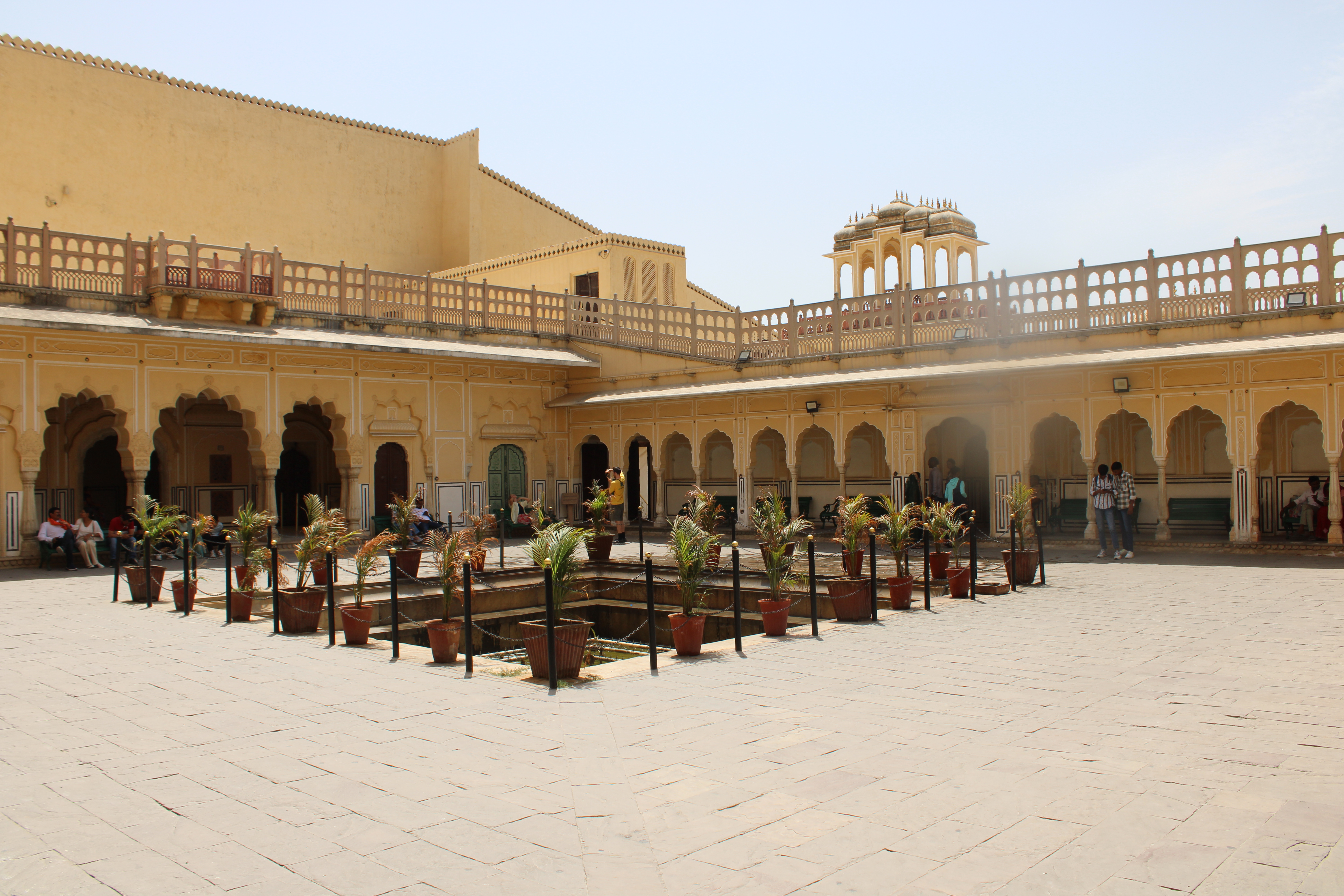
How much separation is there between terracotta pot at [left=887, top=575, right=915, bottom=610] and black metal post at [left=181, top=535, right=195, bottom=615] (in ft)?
24.7

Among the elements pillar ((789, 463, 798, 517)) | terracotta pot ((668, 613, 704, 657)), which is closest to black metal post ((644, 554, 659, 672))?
terracotta pot ((668, 613, 704, 657))

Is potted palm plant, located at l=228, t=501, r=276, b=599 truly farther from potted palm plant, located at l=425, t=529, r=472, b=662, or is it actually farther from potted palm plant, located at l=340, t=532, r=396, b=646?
potted palm plant, located at l=425, t=529, r=472, b=662

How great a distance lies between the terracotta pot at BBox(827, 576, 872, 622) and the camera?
979 cm

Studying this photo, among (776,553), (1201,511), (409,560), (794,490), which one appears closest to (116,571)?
(409,560)

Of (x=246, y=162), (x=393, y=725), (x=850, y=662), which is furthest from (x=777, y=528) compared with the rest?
(x=246, y=162)

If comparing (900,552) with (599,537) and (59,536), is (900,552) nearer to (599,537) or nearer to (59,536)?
(599,537)

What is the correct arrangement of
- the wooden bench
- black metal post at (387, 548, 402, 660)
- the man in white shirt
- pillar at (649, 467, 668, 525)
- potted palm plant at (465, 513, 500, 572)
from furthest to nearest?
pillar at (649, 467, 668, 525) < the wooden bench < the man in white shirt < potted palm plant at (465, 513, 500, 572) < black metal post at (387, 548, 402, 660)

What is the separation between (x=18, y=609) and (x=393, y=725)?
7512 millimetres

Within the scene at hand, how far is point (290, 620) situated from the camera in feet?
32.5

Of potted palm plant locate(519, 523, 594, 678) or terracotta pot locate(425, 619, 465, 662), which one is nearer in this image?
potted palm plant locate(519, 523, 594, 678)

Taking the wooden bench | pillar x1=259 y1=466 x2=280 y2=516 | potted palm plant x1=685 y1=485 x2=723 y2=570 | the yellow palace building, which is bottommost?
the wooden bench

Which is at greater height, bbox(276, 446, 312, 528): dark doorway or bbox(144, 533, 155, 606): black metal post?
bbox(276, 446, 312, 528): dark doorway

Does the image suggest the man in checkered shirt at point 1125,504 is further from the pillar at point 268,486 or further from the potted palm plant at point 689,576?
the pillar at point 268,486

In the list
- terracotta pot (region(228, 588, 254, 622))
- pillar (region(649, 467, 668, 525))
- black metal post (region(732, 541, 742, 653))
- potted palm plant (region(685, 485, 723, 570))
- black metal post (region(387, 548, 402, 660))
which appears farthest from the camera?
pillar (region(649, 467, 668, 525))
